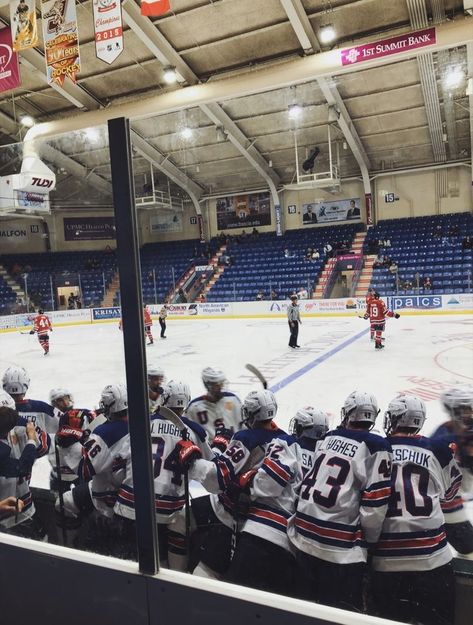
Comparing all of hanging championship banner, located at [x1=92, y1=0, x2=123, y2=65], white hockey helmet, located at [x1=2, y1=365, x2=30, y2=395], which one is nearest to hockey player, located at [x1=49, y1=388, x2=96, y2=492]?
white hockey helmet, located at [x1=2, y1=365, x2=30, y2=395]

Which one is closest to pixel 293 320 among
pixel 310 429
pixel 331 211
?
pixel 331 211

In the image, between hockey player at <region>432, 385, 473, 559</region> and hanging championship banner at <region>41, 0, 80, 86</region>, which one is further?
hanging championship banner at <region>41, 0, 80, 86</region>

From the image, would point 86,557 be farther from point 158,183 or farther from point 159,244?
point 158,183

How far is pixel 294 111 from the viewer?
11.8 ft

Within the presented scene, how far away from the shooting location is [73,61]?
117 inches

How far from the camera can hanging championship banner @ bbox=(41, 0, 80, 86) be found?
98.6 inches

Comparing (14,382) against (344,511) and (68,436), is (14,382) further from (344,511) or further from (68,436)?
(344,511)

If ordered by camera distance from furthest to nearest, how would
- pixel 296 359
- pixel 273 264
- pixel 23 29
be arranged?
1. pixel 296 359
2. pixel 273 264
3. pixel 23 29

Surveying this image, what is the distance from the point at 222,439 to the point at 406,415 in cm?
80

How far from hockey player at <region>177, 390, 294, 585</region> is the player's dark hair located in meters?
0.82

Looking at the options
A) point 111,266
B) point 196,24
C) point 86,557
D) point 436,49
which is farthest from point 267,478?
point 196,24

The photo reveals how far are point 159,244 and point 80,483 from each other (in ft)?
3.75

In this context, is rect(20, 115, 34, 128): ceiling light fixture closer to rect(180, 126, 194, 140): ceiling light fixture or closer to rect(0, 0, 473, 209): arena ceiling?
rect(0, 0, 473, 209): arena ceiling

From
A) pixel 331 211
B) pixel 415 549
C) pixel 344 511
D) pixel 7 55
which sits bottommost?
pixel 415 549
